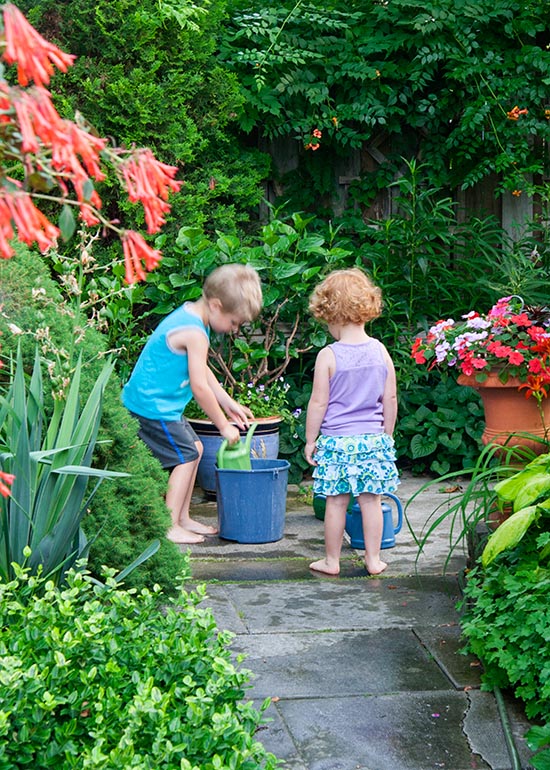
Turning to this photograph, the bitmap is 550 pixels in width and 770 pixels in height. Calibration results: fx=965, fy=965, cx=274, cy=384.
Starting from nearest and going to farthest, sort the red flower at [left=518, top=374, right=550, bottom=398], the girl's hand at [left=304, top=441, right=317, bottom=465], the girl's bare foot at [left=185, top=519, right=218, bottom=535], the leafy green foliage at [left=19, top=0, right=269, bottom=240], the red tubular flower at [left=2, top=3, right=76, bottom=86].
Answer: the red tubular flower at [left=2, top=3, right=76, bottom=86] → the red flower at [left=518, top=374, right=550, bottom=398] → the girl's hand at [left=304, top=441, right=317, bottom=465] → the girl's bare foot at [left=185, top=519, right=218, bottom=535] → the leafy green foliage at [left=19, top=0, right=269, bottom=240]

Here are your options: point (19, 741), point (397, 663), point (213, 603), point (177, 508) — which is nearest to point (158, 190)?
point (19, 741)

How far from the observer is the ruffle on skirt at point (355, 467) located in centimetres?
418

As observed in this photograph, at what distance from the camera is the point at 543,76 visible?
649cm

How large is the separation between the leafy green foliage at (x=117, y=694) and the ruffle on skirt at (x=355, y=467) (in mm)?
1919

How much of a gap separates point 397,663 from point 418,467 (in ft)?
9.98

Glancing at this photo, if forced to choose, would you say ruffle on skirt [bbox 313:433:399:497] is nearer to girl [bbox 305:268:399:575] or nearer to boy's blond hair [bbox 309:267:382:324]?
girl [bbox 305:268:399:575]

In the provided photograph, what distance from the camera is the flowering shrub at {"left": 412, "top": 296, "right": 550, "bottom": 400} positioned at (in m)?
3.90

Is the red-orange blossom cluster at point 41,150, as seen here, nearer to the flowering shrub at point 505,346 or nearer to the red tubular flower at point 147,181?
the red tubular flower at point 147,181

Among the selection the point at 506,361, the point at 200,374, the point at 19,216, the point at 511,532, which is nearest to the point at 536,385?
the point at 506,361

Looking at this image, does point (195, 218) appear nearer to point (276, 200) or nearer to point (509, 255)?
point (276, 200)

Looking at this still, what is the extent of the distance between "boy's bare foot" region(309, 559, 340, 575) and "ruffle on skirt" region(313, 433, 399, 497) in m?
0.32

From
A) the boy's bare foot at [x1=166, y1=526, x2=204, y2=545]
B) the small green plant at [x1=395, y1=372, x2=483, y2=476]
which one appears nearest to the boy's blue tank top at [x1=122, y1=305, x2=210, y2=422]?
the boy's bare foot at [x1=166, y1=526, x2=204, y2=545]

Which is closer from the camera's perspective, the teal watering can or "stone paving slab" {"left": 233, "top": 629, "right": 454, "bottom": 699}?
"stone paving slab" {"left": 233, "top": 629, "right": 454, "bottom": 699}

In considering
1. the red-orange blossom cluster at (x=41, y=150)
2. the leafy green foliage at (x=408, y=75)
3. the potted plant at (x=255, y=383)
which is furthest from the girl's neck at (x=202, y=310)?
the red-orange blossom cluster at (x=41, y=150)
